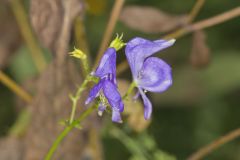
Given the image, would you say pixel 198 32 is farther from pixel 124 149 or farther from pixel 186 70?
pixel 186 70

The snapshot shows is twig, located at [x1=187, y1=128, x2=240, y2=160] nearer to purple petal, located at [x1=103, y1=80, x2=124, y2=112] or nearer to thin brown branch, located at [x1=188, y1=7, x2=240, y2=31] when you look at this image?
thin brown branch, located at [x1=188, y1=7, x2=240, y2=31]

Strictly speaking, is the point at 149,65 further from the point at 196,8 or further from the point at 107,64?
the point at 196,8

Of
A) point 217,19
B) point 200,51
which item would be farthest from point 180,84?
point 217,19

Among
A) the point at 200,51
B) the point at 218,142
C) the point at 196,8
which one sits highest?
the point at 196,8

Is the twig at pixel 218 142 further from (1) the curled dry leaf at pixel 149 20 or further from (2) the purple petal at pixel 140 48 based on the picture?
(2) the purple petal at pixel 140 48

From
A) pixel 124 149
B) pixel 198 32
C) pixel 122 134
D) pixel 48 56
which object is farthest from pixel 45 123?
pixel 48 56

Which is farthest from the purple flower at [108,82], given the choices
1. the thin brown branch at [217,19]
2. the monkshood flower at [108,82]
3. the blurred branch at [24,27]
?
the blurred branch at [24,27]

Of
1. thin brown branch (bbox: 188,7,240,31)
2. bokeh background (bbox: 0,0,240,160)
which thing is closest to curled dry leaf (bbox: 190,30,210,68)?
thin brown branch (bbox: 188,7,240,31)
